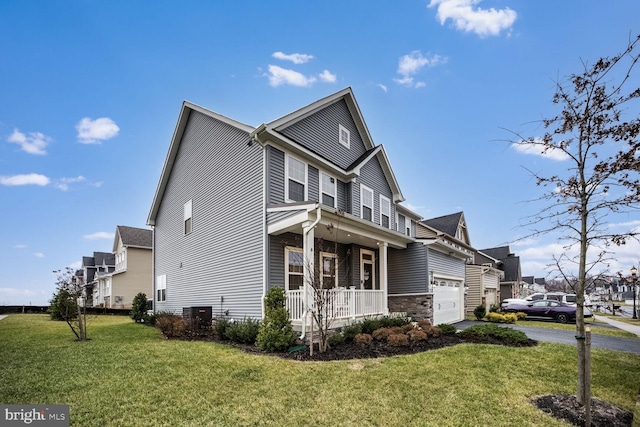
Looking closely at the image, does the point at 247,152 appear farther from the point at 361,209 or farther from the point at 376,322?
the point at 376,322

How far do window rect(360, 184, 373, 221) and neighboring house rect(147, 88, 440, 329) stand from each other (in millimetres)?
48

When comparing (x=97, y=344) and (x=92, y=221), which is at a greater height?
(x=92, y=221)

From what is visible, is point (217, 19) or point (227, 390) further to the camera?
point (217, 19)

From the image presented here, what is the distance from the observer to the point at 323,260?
13453mm

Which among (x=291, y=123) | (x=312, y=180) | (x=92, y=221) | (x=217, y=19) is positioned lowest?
(x=92, y=221)

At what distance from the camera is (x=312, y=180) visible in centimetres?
1327

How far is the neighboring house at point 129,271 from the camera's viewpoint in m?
30.1

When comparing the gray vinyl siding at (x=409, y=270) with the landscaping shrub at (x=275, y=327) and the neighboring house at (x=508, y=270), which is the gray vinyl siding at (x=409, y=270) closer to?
the landscaping shrub at (x=275, y=327)

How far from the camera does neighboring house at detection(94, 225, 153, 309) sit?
30078mm

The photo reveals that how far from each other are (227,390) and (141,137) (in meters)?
12.9

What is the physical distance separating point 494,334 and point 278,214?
7.40 meters

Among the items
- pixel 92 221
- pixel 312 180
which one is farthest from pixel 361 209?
pixel 92 221

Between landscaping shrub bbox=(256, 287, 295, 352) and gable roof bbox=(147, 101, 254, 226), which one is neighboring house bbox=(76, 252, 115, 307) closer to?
gable roof bbox=(147, 101, 254, 226)

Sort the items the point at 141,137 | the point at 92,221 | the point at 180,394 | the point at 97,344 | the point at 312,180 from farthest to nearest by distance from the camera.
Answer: the point at 92,221, the point at 141,137, the point at 312,180, the point at 97,344, the point at 180,394
